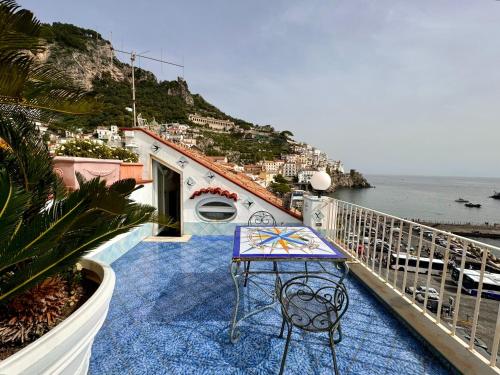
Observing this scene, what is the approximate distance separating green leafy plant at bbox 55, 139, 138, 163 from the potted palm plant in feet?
10.7

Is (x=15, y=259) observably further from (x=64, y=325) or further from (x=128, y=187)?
(x=128, y=187)

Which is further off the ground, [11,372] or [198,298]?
[11,372]

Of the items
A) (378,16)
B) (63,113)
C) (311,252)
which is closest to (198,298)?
(311,252)

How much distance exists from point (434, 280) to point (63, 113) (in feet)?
101

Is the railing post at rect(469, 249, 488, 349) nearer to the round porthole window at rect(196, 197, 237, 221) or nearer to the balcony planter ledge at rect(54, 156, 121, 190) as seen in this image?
the balcony planter ledge at rect(54, 156, 121, 190)

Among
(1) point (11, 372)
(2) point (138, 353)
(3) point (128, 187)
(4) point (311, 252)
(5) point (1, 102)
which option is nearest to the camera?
(1) point (11, 372)

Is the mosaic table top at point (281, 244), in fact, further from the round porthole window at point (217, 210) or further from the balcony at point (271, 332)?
the round porthole window at point (217, 210)

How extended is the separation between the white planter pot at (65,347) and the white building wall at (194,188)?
14.1 ft

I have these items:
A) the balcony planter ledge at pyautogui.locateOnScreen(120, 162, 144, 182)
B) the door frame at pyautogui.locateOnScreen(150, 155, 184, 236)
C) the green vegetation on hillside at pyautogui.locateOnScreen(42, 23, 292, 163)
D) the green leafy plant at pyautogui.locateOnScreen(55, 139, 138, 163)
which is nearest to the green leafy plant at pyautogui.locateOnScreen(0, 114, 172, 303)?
the balcony planter ledge at pyautogui.locateOnScreen(120, 162, 144, 182)

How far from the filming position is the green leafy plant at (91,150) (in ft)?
14.5

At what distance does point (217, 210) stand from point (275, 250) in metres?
3.66

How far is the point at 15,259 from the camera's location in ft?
3.74

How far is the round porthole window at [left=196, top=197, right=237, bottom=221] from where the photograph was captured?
586 centimetres

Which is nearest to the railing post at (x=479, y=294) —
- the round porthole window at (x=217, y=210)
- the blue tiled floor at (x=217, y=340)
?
the blue tiled floor at (x=217, y=340)
